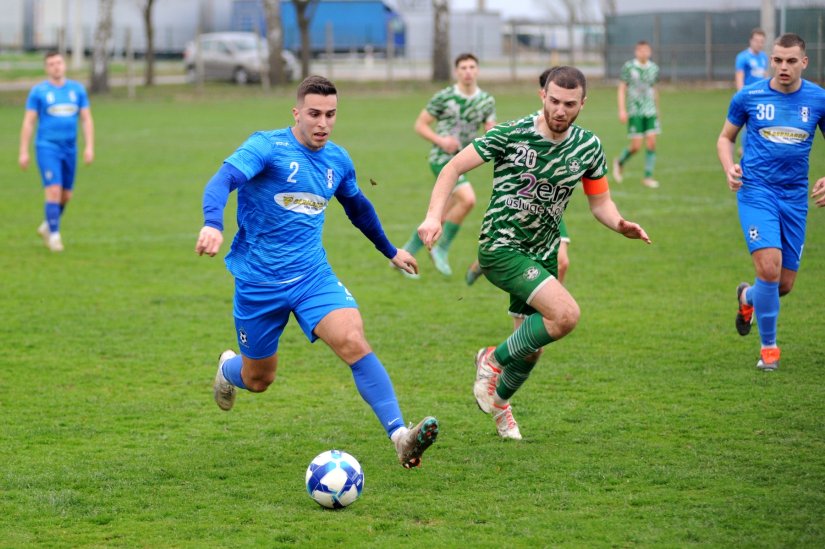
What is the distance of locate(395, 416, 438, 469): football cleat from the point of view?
5.23 metres

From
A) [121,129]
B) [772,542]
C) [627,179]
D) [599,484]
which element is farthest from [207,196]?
[121,129]

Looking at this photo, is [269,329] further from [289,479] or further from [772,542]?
[772,542]

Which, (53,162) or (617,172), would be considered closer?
(53,162)

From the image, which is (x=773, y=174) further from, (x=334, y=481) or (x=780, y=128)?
(x=334, y=481)

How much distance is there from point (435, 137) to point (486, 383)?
5085mm

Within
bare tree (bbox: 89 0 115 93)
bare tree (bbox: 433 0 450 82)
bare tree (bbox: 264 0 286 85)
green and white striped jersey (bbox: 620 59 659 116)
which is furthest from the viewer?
bare tree (bbox: 433 0 450 82)

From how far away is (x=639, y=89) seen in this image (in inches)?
736

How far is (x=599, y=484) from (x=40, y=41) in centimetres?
5447

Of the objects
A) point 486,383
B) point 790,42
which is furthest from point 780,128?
point 486,383

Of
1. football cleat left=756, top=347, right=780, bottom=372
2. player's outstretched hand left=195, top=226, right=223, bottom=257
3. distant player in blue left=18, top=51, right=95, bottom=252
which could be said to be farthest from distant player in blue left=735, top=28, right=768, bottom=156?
player's outstretched hand left=195, top=226, right=223, bottom=257

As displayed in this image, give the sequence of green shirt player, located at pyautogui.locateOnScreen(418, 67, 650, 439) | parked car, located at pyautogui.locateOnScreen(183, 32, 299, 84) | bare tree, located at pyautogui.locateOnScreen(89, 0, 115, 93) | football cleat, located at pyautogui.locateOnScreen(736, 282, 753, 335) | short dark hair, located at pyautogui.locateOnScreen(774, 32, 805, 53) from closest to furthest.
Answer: green shirt player, located at pyautogui.locateOnScreen(418, 67, 650, 439)
short dark hair, located at pyautogui.locateOnScreen(774, 32, 805, 53)
football cleat, located at pyautogui.locateOnScreen(736, 282, 753, 335)
bare tree, located at pyautogui.locateOnScreen(89, 0, 115, 93)
parked car, located at pyautogui.locateOnScreen(183, 32, 299, 84)

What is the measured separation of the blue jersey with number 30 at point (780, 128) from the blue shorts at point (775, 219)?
0.22 ft

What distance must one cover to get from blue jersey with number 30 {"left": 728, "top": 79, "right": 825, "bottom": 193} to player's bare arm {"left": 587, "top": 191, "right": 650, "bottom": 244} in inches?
84.1

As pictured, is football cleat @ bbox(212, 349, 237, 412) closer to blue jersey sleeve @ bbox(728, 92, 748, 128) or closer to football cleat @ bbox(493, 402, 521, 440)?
football cleat @ bbox(493, 402, 521, 440)
